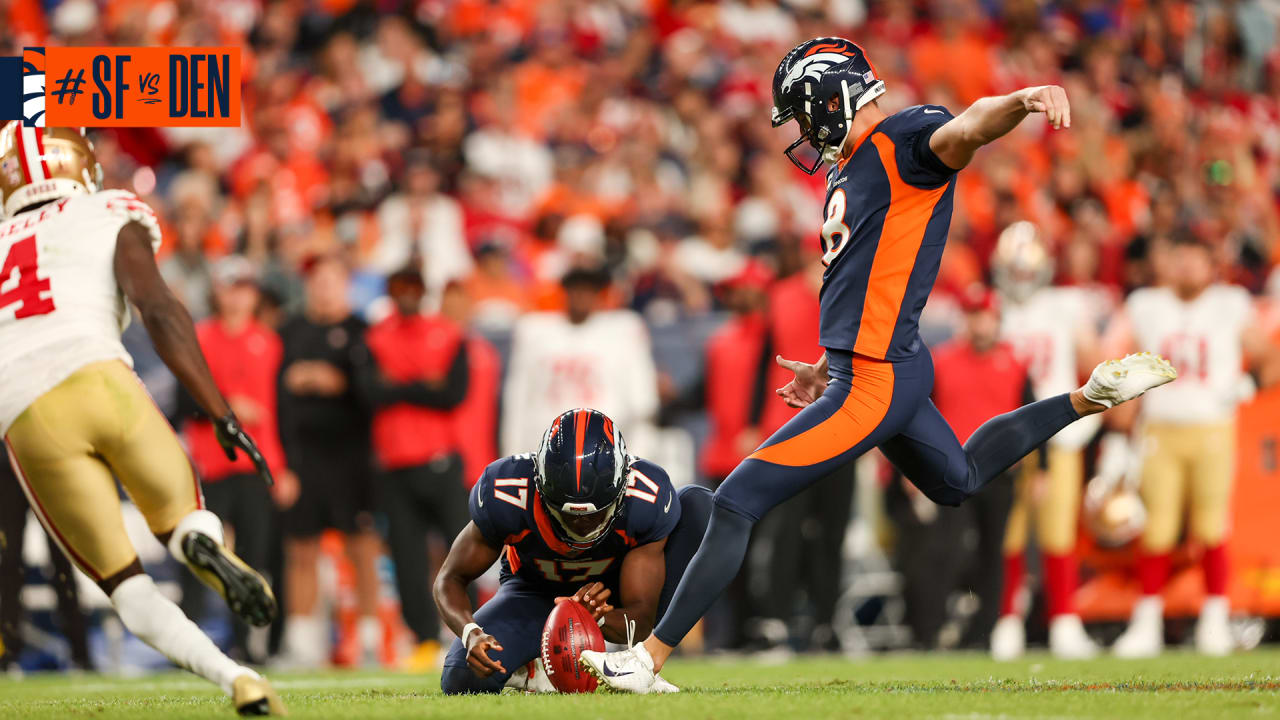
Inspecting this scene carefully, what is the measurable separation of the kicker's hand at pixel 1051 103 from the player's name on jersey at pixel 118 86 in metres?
3.21

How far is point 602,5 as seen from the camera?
580 inches

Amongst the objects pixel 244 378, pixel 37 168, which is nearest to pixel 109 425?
pixel 37 168

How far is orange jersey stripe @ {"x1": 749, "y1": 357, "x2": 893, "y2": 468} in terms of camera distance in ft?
16.6

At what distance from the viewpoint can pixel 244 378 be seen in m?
9.09

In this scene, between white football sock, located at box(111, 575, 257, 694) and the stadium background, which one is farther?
the stadium background

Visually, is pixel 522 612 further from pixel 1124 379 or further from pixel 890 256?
pixel 1124 379

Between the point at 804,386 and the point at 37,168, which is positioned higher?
the point at 37,168

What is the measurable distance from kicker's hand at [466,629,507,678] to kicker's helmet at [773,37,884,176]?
1.91 meters

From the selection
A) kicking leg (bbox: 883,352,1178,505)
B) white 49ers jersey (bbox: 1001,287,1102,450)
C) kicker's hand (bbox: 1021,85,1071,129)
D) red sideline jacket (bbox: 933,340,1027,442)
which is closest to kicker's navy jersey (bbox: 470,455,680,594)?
kicking leg (bbox: 883,352,1178,505)

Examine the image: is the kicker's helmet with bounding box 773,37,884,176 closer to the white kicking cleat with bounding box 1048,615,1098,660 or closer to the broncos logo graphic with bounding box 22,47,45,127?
the broncos logo graphic with bounding box 22,47,45,127

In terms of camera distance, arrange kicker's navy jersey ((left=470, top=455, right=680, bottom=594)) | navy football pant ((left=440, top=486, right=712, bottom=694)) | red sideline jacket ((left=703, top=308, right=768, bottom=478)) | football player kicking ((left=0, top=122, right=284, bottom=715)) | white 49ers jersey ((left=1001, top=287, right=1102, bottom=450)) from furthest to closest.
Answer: white 49ers jersey ((left=1001, top=287, right=1102, bottom=450))
red sideline jacket ((left=703, top=308, right=768, bottom=478))
navy football pant ((left=440, top=486, right=712, bottom=694))
kicker's navy jersey ((left=470, top=455, right=680, bottom=594))
football player kicking ((left=0, top=122, right=284, bottom=715))

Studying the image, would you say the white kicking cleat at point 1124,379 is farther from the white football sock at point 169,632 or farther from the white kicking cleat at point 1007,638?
the white kicking cleat at point 1007,638

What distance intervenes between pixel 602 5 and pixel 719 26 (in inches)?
43.5

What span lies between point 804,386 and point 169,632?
95.3 inches
